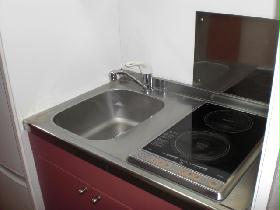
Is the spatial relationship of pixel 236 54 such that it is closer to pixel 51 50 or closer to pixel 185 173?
pixel 185 173

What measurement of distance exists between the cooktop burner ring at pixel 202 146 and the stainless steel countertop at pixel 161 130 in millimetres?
105

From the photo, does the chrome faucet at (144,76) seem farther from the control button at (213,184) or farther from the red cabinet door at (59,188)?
the control button at (213,184)

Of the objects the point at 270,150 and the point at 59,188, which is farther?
the point at 59,188

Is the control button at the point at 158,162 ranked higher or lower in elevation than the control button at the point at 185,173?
higher

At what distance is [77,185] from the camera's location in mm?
1252

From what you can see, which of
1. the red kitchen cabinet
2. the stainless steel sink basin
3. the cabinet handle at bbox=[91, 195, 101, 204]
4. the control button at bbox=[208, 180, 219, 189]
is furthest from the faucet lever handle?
the control button at bbox=[208, 180, 219, 189]

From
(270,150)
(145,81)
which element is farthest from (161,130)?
(270,150)

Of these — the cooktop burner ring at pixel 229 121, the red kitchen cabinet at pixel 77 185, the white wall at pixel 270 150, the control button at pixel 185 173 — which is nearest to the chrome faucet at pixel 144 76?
the cooktop burner ring at pixel 229 121

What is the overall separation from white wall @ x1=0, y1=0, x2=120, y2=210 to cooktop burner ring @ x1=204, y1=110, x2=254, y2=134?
62 centimetres

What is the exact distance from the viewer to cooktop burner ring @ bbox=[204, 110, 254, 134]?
1.23 meters

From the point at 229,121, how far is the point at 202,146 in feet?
0.78

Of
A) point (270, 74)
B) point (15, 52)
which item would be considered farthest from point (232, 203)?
point (15, 52)

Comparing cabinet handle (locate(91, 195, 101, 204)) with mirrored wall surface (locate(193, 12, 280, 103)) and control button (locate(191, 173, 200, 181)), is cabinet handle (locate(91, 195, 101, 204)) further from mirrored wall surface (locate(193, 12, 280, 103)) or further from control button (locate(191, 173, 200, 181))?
mirrored wall surface (locate(193, 12, 280, 103))

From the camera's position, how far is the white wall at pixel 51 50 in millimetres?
1182
